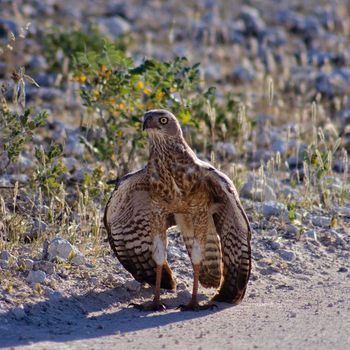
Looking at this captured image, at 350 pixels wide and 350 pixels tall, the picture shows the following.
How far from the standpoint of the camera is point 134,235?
25.7ft

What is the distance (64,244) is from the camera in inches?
305

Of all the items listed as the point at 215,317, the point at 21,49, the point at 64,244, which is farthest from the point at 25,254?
the point at 21,49

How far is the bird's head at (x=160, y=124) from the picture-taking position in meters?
7.27

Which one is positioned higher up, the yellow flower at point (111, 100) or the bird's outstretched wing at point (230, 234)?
the yellow flower at point (111, 100)

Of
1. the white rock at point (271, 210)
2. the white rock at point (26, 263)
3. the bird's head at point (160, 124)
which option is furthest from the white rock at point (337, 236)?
the white rock at point (26, 263)

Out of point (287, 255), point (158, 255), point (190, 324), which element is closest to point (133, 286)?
point (158, 255)

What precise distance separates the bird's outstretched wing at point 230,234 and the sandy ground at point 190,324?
Answer: 148mm

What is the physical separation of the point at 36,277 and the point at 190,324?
1.21m

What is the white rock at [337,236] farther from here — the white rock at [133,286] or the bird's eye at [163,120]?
the bird's eye at [163,120]

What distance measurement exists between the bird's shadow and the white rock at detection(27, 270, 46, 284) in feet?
0.78

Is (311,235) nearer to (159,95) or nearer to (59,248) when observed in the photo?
(159,95)

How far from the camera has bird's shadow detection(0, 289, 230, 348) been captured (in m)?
6.45

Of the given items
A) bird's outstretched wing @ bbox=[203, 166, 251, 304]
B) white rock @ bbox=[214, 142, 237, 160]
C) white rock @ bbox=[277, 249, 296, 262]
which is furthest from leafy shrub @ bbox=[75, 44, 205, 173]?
bird's outstretched wing @ bbox=[203, 166, 251, 304]

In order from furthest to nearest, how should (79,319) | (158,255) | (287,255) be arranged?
(287,255), (158,255), (79,319)
